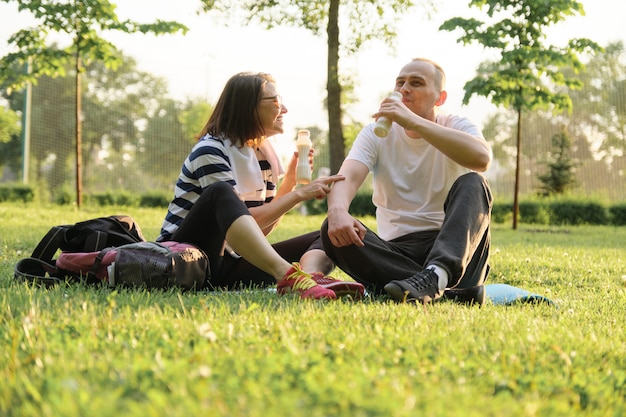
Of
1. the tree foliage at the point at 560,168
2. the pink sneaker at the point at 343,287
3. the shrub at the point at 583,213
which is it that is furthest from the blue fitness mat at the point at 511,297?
the tree foliage at the point at 560,168

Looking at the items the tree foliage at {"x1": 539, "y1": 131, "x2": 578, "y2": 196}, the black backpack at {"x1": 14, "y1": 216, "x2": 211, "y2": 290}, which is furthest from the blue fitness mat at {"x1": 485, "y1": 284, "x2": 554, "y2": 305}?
the tree foliage at {"x1": 539, "y1": 131, "x2": 578, "y2": 196}

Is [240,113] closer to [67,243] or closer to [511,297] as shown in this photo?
[67,243]

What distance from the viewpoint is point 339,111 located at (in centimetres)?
1364

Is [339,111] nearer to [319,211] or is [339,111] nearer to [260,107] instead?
[319,211]

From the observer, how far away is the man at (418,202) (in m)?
3.20

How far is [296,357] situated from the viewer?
1778mm

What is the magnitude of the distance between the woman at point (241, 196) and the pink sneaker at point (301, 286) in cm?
1

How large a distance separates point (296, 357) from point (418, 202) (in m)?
2.10

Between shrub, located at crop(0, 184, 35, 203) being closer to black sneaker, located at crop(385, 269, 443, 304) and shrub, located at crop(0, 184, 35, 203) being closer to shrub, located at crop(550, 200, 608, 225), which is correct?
shrub, located at crop(550, 200, 608, 225)

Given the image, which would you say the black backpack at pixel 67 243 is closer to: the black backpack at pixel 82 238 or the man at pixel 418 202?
the black backpack at pixel 82 238

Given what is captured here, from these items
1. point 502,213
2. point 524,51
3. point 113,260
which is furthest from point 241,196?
point 502,213

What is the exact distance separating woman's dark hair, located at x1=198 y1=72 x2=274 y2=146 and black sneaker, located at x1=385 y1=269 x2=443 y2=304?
1168mm

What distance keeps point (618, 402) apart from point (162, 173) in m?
19.6

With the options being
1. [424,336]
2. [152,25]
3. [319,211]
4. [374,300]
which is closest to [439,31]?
[152,25]
